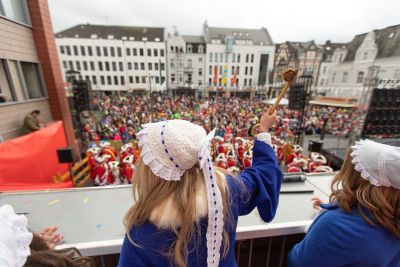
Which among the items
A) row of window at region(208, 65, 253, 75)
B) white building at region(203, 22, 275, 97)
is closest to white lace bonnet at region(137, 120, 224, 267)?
white building at region(203, 22, 275, 97)

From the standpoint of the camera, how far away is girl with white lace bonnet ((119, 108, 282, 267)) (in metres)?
0.72

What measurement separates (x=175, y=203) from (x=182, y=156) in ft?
0.65

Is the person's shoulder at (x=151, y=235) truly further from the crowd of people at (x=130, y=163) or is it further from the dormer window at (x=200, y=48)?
the dormer window at (x=200, y=48)

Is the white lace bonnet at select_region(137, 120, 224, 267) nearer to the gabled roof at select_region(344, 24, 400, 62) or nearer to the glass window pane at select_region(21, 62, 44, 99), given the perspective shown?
the gabled roof at select_region(344, 24, 400, 62)

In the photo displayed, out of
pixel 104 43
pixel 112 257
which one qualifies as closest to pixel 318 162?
pixel 112 257

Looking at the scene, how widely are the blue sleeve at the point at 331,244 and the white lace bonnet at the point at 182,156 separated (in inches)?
23.0

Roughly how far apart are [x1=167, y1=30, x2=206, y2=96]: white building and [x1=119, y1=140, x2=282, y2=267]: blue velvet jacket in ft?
86.9

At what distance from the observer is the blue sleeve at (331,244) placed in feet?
2.91

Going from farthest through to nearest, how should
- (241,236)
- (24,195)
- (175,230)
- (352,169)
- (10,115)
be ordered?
1. (10,115)
2. (24,195)
3. (241,236)
4. (352,169)
5. (175,230)

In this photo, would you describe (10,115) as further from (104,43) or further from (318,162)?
(104,43)

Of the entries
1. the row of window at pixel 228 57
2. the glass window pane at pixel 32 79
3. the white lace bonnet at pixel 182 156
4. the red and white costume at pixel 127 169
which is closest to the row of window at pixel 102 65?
the row of window at pixel 228 57

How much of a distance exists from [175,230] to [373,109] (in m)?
8.48

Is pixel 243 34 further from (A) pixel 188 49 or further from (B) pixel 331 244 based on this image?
(B) pixel 331 244

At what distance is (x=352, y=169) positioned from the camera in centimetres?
104
